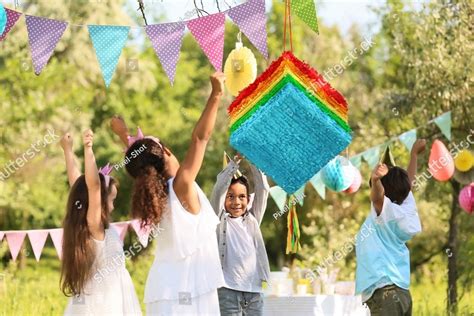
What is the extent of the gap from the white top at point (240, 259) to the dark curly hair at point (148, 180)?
1.09 m

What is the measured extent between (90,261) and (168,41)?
60.8 inches

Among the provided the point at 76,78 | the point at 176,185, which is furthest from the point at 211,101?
the point at 76,78

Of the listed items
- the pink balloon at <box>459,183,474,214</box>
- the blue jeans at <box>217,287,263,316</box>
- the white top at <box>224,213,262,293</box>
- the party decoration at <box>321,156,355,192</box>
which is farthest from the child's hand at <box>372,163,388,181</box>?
the pink balloon at <box>459,183,474,214</box>

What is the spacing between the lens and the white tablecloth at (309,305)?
6.78 m

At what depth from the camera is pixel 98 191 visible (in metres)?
4.75

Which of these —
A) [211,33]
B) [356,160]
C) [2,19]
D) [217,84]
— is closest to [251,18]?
[211,33]

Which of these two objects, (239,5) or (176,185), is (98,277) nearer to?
(176,185)

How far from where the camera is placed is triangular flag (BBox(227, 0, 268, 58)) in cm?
574

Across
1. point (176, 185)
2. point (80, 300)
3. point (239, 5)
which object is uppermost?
point (239, 5)

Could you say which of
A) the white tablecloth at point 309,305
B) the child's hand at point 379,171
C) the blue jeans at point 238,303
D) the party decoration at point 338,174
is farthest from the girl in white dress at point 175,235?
the party decoration at point 338,174

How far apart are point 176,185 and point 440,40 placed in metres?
7.06

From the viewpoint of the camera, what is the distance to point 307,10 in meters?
5.52

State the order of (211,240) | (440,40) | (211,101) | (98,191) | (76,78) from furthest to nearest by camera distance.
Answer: (76,78) → (440,40) → (98,191) → (211,240) → (211,101)

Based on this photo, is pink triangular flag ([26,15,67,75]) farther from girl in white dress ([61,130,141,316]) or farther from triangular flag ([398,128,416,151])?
triangular flag ([398,128,416,151])
